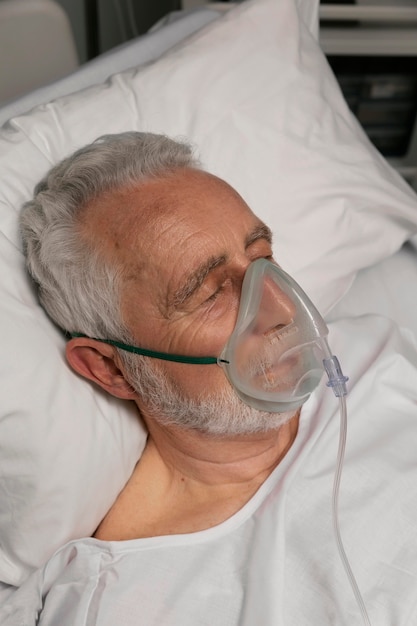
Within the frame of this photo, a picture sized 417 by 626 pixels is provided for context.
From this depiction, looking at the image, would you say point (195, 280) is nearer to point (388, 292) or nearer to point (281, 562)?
point (281, 562)

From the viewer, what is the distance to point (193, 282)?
123 centimetres

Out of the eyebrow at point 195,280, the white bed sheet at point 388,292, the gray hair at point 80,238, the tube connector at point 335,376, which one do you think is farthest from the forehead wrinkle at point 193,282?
the white bed sheet at point 388,292

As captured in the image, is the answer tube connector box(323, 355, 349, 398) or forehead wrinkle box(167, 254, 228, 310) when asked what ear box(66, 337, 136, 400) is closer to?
forehead wrinkle box(167, 254, 228, 310)

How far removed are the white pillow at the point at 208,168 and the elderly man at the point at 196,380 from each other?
0.18 feet

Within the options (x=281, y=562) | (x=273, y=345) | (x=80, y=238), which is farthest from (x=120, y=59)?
(x=281, y=562)

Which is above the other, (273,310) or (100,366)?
(273,310)

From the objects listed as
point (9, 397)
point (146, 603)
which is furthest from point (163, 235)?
point (146, 603)

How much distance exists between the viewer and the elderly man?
123cm

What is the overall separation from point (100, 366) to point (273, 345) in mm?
320

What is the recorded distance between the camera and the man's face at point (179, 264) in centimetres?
123

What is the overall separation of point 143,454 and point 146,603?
0.31m

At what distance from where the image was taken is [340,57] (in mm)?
2363

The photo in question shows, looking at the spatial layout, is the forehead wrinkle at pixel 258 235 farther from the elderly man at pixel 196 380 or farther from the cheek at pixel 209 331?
the cheek at pixel 209 331

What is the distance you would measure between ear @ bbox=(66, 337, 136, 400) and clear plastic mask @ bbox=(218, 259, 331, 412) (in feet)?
0.70
